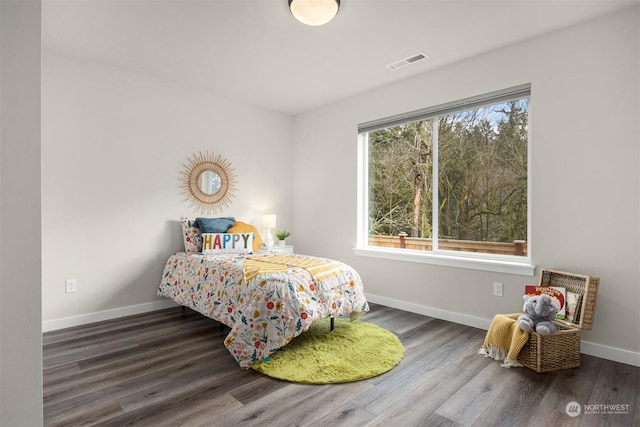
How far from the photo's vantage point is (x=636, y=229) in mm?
2518

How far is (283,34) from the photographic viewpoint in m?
2.94

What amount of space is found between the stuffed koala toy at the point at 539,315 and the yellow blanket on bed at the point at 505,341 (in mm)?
62

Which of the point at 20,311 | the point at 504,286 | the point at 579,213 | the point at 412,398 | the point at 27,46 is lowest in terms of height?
the point at 412,398

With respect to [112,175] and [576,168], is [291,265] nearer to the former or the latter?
[112,175]

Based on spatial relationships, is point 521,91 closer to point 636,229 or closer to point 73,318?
point 636,229

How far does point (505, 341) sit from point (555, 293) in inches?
21.7

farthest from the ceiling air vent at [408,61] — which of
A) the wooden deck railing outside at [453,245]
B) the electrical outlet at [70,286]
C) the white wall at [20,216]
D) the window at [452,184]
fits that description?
the electrical outlet at [70,286]

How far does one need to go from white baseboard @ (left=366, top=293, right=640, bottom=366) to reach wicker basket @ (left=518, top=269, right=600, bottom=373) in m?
0.31

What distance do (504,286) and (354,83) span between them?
261cm

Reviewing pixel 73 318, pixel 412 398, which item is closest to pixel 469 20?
pixel 412 398

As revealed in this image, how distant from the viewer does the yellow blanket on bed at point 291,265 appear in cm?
A: 285

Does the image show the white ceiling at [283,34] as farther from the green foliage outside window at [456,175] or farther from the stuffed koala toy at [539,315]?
the stuffed koala toy at [539,315]

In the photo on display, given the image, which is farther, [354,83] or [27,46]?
[354,83]

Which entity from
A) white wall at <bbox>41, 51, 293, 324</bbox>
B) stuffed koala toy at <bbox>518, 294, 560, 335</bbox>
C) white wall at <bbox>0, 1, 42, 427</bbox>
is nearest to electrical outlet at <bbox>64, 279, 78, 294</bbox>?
white wall at <bbox>41, 51, 293, 324</bbox>
